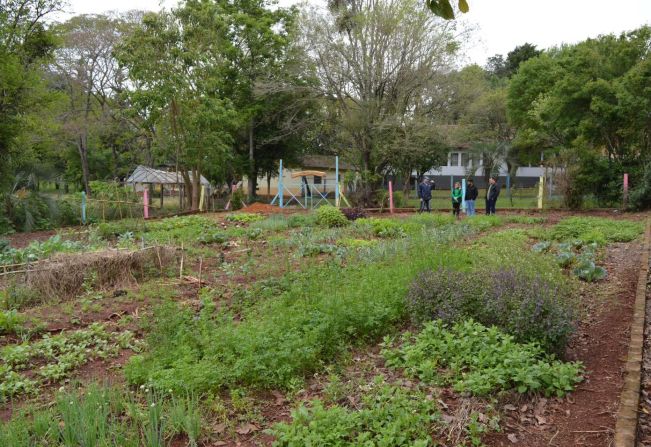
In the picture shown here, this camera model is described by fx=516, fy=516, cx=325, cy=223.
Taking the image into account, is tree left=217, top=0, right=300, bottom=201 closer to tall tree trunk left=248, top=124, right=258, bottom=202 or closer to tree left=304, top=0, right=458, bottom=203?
tall tree trunk left=248, top=124, right=258, bottom=202

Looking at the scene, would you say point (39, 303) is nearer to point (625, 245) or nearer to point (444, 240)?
point (444, 240)

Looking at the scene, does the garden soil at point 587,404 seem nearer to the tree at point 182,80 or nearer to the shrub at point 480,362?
the shrub at point 480,362

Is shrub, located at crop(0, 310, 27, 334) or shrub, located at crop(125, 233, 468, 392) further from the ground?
shrub, located at crop(125, 233, 468, 392)

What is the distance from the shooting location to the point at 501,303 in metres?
4.55

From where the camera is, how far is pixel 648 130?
20453mm

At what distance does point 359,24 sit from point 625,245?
17.3m

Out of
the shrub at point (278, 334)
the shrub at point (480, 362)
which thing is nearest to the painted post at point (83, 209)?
the shrub at point (278, 334)

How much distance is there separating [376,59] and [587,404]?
2243cm

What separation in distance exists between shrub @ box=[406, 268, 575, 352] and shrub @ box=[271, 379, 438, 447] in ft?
4.13

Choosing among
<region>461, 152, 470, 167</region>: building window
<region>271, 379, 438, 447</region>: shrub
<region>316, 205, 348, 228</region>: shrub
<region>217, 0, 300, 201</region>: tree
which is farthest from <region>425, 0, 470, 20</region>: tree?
<region>461, 152, 470, 167</region>: building window

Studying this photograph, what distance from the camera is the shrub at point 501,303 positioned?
167 inches

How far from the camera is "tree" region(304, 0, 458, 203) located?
77.6 ft

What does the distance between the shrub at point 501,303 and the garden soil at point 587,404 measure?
14.4 inches

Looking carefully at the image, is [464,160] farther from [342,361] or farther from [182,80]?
[342,361]
